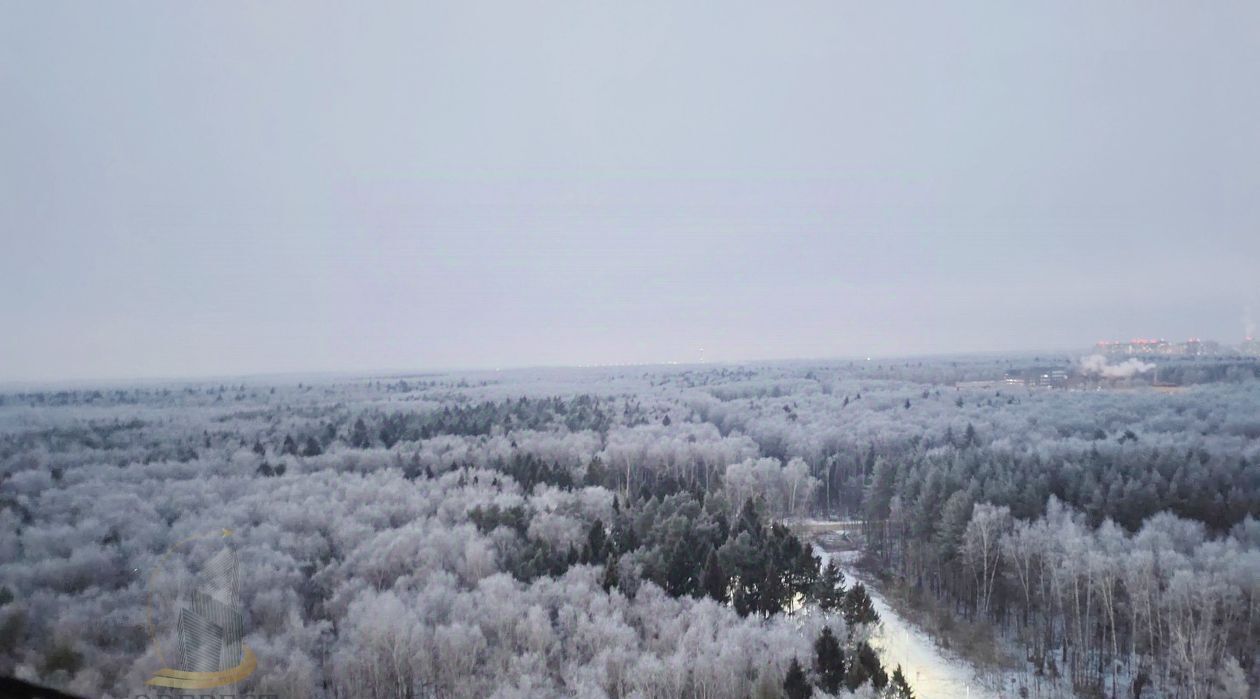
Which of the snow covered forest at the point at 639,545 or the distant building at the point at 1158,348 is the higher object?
the distant building at the point at 1158,348

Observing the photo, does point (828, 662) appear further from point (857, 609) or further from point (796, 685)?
point (857, 609)

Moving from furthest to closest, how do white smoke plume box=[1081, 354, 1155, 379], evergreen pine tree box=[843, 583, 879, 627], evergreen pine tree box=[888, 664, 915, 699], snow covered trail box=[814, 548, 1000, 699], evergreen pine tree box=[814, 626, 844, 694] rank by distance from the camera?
white smoke plume box=[1081, 354, 1155, 379] → evergreen pine tree box=[843, 583, 879, 627] → snow covered trail box=[814, 548, 1000, 699] → evergreen pine tree box=[814, 626, 844, 694] → evergreen pine tree box=[888, 664, 915, 699]

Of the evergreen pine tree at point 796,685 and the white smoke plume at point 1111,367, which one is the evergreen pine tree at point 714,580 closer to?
the evergreen pine tree at point 796,685

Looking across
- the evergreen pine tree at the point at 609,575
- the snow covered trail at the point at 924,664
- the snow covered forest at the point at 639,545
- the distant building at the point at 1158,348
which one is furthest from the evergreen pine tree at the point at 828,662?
the distant building at the point at 1158,348

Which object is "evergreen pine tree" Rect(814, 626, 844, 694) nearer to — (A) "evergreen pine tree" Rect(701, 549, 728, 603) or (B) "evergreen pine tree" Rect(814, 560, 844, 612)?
(B) "evergreen pine tree" Rect(814, 560, 844, 612)

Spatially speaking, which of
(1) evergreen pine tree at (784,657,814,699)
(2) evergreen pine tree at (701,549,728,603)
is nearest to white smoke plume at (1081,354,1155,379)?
(2) evergreen pine tree at (701,549,728,603)

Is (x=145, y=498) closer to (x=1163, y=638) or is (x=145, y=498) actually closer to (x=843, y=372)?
(x=1163, y=638)
